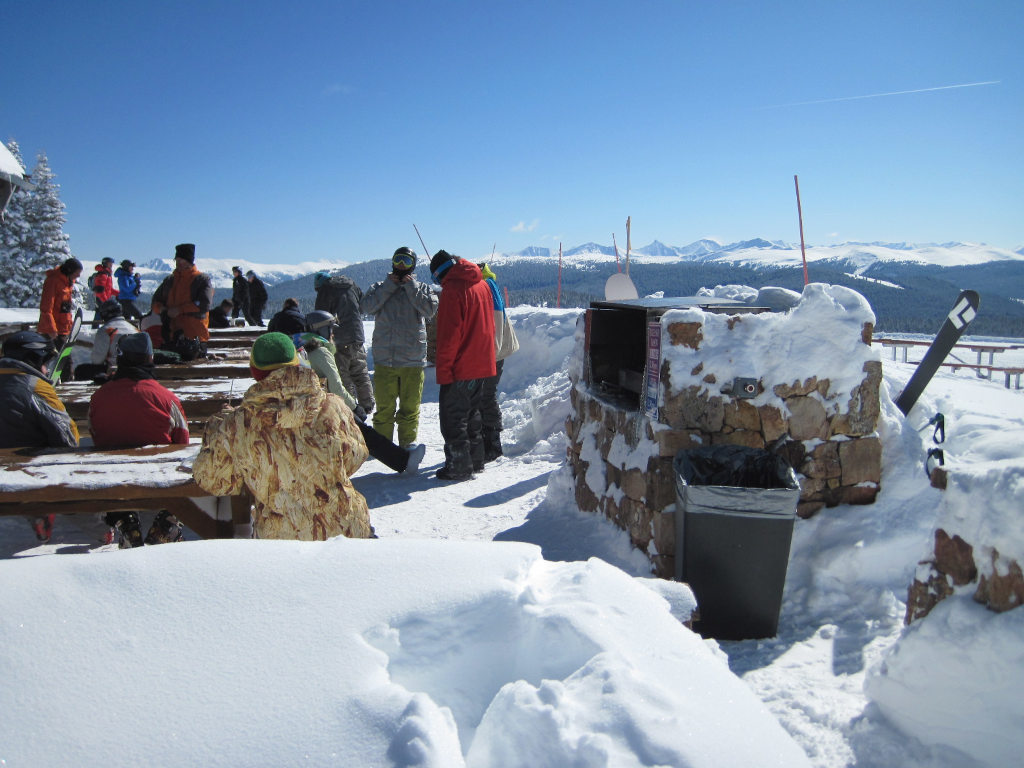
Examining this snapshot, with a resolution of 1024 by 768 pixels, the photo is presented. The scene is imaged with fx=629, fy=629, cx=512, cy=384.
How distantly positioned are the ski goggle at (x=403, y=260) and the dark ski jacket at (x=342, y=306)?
7.00 feet

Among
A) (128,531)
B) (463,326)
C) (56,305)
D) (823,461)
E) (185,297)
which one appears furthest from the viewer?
(56,305)

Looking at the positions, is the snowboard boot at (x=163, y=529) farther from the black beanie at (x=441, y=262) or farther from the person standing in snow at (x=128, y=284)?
the person standing in snow at (x=128, y=284)

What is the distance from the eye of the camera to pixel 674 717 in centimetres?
129

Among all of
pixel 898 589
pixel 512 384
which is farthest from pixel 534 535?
pixel 512 384

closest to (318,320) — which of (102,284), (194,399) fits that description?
(194,399)

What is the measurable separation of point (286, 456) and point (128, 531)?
1.88 meters

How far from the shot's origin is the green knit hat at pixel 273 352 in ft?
9.77

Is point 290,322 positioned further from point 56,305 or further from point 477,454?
point 56,305

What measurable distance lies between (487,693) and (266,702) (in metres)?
0.48

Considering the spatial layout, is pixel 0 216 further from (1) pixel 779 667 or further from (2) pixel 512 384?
(1) pixel 779 667

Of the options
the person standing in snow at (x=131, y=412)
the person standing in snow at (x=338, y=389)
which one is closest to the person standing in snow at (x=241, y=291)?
→ the person standing in snow at (x=338, y=389)

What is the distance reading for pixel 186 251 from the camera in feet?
23.8

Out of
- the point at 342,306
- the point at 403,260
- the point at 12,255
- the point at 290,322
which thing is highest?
the point at 12,255

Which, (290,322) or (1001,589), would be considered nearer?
(1001,589)
